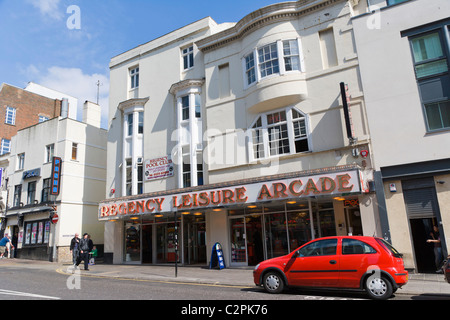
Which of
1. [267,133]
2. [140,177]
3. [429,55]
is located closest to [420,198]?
[429,55]

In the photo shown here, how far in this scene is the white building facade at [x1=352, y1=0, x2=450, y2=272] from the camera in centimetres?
1309

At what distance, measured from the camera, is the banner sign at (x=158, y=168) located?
20250mm

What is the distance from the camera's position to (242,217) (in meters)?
17.4

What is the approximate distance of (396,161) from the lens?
45.0 ft

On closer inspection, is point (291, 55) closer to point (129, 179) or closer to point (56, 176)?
point (129, 179)

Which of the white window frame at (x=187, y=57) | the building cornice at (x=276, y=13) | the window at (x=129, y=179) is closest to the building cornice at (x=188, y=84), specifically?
the white window frame at (x=187, y=57)

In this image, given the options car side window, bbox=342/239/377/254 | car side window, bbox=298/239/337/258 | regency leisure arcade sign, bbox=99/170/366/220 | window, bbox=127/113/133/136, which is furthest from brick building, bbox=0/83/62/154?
car side window, bbox=342/239/377/254

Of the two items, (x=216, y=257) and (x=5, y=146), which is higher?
(x=5, y=146)

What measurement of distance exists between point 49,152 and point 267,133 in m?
18.9

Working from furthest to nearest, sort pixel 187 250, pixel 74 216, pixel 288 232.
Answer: pixel 74 216 < pixel 187 250 < pixel 288 232
